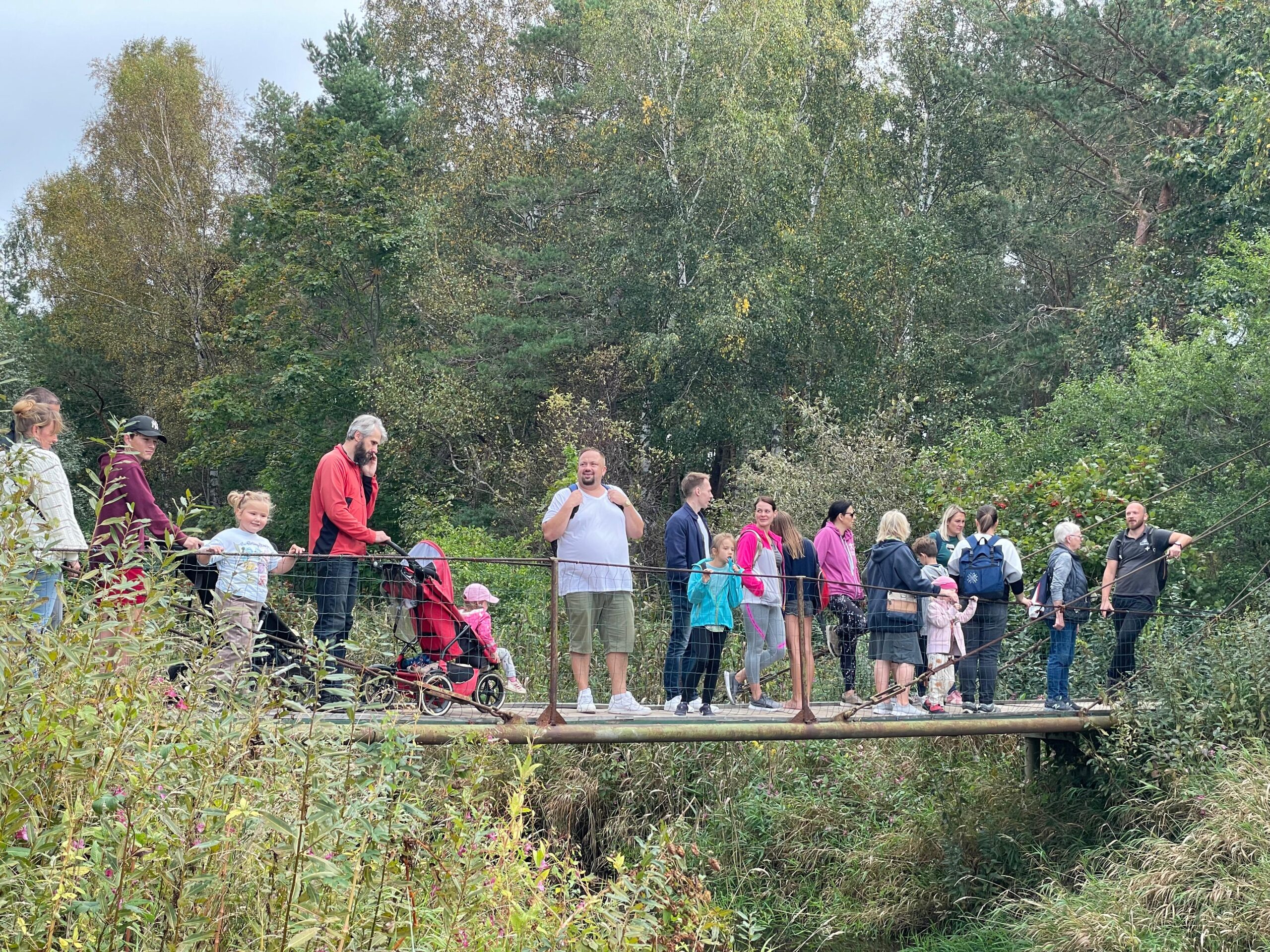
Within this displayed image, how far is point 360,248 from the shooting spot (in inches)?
983

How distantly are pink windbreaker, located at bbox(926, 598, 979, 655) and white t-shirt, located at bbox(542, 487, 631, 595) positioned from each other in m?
2.72

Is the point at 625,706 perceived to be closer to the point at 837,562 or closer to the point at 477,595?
the point at 477,595

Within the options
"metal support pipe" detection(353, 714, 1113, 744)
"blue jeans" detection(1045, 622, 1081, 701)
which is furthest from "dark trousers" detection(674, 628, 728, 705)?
"blue jeans" detection(1045, 622, 1081, 701)

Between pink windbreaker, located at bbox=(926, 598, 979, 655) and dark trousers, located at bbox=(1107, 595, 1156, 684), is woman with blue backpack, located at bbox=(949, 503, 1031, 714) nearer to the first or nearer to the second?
pink windbreaker, located at bbox=(926, 598, 979, 655)

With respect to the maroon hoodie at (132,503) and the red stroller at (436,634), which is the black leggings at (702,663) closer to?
the red stroller at (436,634)

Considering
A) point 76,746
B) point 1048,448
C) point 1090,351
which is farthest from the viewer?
point 1090,351

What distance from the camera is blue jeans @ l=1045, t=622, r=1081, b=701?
33.0 feet

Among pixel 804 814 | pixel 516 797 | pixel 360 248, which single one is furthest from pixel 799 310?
pixel 516 797

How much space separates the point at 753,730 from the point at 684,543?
1214 millimetres

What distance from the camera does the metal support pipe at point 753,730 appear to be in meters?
7.38

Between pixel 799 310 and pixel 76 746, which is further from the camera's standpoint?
pixel 799 310

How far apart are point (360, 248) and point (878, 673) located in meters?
18.0

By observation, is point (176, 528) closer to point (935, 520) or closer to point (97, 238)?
point (935, 520)

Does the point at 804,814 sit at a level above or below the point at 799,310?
below
